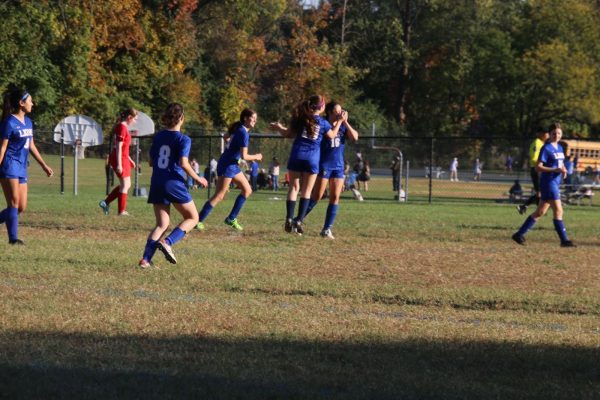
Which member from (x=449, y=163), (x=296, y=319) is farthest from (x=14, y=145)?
(x=449, y=163)

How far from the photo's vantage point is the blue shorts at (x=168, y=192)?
34.5ft

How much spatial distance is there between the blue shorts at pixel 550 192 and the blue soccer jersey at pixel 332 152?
9.93 feet

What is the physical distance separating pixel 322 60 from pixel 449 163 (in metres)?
28.8

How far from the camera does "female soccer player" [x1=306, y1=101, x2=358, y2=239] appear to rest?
1513cm

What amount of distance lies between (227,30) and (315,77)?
654cm

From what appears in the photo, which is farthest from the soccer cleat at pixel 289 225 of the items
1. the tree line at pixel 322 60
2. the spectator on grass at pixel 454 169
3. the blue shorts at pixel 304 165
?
the tree line at pixel 322 60

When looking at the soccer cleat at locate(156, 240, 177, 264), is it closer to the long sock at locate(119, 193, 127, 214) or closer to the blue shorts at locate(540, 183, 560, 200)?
the blue shorts at locate(540, 183, 560, 200)

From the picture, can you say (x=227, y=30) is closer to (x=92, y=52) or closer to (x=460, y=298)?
(x=92, y=52)

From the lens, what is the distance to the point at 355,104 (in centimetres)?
7050

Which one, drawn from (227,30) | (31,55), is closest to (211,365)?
(31,55)

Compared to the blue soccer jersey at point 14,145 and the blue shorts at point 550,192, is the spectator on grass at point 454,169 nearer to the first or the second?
the blue shorts at point 550,192

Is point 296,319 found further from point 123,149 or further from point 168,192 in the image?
point 123,149

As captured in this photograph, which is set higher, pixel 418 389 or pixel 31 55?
pixel 31 55

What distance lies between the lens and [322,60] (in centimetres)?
6762
